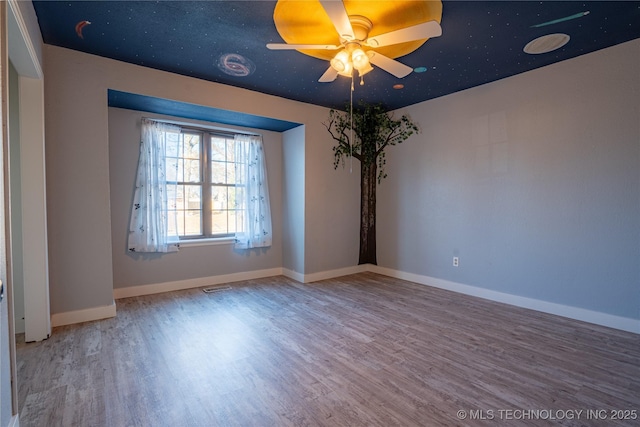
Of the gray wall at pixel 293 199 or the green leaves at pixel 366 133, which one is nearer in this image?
the gray wall at pixel 293 199

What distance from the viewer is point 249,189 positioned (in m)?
4.65

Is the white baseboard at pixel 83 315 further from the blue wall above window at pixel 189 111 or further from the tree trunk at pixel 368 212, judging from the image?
the tree trunk at pixel 368 212

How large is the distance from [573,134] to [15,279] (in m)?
5.36

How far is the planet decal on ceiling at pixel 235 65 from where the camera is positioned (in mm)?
3107

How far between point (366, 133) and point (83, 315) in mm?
4275

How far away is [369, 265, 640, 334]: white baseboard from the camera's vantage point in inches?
114

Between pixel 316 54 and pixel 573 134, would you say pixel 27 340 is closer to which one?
pixel 316 54

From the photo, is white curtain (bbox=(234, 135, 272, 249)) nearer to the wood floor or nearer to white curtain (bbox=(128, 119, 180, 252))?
white curtain (bbox=(128, 119, 180, 252))

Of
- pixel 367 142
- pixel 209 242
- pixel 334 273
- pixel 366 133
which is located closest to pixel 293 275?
pixel 334 273

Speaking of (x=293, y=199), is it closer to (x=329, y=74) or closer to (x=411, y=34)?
(x=329, y=74)

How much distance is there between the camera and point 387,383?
6.80ft

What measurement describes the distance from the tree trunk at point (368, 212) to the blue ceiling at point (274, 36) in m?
1.67

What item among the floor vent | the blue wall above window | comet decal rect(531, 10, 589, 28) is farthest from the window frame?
comet decal rect(531, 10, 589, 28)

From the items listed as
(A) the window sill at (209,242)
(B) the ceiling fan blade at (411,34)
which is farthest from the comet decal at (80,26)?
(A) the window sill at (209,242)
